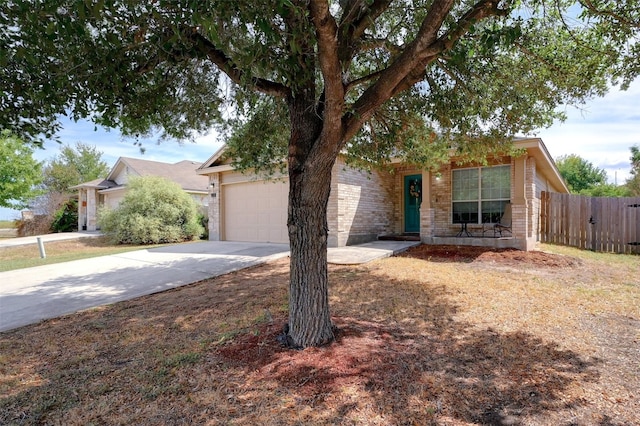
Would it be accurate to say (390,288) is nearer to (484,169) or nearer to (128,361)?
(128,361)

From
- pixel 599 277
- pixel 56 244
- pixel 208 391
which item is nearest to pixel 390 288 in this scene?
pixel 208 391

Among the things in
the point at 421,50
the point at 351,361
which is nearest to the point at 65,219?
the point at 351,361

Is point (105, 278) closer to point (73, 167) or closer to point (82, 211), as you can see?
point (82, 211)

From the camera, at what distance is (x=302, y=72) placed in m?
3.56

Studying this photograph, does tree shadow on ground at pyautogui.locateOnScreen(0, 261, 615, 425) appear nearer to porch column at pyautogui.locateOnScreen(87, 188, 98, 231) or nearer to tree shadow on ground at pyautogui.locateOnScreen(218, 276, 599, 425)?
tree shadow on ground at pyautogui.locateOnScreen(218, 276, 599, 425)

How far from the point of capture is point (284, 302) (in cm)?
545

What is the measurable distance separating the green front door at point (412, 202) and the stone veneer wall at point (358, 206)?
531 mm

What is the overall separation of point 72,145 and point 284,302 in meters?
40.4

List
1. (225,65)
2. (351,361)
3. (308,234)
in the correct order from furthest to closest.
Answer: (225,65)
(308,234)
(351,361)

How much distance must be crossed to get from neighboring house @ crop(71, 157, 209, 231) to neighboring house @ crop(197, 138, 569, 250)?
8397 mm

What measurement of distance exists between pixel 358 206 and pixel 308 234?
28.4 feet

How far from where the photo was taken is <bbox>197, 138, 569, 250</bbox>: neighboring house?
34.1 feet

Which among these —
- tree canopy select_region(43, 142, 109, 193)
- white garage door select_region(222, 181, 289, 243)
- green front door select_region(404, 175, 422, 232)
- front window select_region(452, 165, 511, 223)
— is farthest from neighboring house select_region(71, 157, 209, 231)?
front window select_region(452, 165, 511, 223)

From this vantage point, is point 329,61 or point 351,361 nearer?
point 329,61
